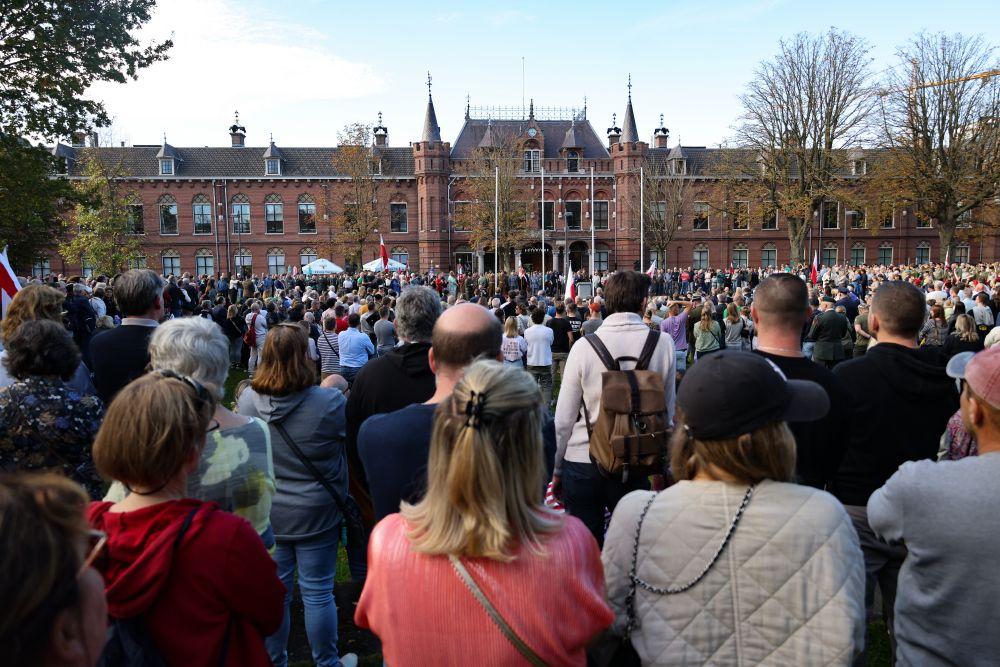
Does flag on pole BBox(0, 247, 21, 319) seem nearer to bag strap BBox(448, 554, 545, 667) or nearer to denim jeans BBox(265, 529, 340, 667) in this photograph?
denim jeans BBox(265, 529, 340, 667)

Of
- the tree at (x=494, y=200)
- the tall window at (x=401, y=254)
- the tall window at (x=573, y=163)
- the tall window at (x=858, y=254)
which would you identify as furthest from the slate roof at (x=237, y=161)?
the tall window at (x=858, y=254)

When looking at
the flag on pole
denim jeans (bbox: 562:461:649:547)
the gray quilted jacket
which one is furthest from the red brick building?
the gray quilted jacket

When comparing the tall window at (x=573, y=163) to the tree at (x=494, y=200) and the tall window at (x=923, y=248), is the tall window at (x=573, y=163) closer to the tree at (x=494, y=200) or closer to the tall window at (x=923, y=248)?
the tree at (x=494, y=200)

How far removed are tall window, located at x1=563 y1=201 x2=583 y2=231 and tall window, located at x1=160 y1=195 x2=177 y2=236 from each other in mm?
26525

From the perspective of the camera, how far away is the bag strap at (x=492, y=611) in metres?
1.73

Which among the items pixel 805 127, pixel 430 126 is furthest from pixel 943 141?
pixel 430 126

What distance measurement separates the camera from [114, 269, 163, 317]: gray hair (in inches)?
181

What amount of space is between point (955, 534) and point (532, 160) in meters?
46.8

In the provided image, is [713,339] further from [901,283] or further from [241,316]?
[241,316]

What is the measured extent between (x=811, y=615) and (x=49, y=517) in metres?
1.87

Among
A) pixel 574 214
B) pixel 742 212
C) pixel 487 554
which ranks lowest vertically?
pixel 487 554

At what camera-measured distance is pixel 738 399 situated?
6.40 ft

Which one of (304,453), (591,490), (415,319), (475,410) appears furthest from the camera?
(591,490)

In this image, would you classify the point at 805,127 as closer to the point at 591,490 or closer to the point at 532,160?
the point at 532,160
